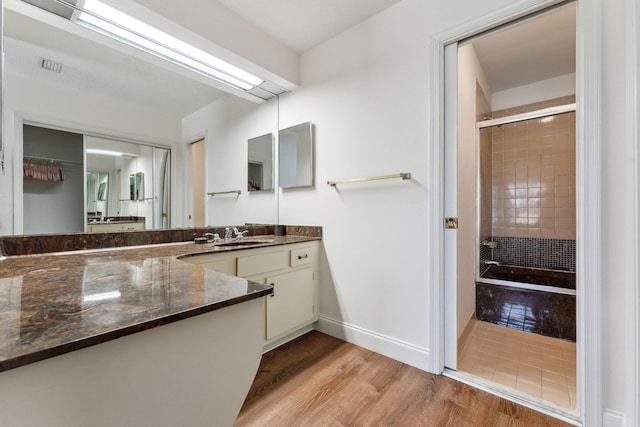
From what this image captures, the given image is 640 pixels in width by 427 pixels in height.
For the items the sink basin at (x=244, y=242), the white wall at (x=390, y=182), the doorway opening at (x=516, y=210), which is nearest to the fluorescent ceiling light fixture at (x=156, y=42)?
the white wall at (x=390, y=182)

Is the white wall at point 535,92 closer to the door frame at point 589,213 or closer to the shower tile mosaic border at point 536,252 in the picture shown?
the shower tile mosaic border at point 536,252

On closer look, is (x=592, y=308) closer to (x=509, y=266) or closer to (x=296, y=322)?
(x=296, y=322)

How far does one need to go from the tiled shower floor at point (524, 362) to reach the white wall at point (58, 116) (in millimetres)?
2534

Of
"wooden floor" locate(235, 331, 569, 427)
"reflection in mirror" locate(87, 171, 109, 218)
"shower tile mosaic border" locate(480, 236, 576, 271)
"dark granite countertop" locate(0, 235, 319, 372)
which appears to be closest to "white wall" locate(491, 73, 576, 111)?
"shower tile mosaic border" locate(480, 236, 576, 271)

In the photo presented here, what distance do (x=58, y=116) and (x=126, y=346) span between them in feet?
5.02

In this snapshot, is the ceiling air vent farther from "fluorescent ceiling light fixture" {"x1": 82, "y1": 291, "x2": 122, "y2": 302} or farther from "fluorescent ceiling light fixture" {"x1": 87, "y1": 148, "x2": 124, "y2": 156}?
"fluorescent ceiling light fixture" {"x1": 82, "y1": 291, "x2": 122, "y2": 302}

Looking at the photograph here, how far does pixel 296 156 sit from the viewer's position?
2.36 meters

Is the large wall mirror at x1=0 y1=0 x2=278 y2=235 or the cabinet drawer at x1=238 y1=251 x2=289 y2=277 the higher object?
the large wall mirror at x1=0 y1=0 x2=278 y2=235

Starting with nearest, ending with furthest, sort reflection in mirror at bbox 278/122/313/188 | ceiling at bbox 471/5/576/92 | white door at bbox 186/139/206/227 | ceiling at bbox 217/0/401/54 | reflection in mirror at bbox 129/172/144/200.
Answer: reflection in mirror at bbox 129/172/144/200, ceiling at bbox 217/0/401/54, white door at bbox 186/139/206/227, ceiling at bbox 471/5/576/92, reflection in mirror at bbox 278/122/313/188

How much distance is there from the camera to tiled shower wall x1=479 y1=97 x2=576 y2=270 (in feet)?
9.45

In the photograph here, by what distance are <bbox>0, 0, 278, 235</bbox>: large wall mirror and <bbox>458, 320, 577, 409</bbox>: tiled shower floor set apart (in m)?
2.14

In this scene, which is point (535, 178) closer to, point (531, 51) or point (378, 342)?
point (531, 51)

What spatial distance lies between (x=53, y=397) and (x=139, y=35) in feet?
6.31

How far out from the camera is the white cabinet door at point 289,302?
1.84m
